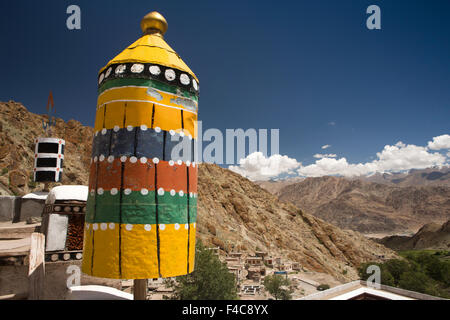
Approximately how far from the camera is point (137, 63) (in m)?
4.34

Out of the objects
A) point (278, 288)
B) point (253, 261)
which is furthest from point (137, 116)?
point (253, 261)

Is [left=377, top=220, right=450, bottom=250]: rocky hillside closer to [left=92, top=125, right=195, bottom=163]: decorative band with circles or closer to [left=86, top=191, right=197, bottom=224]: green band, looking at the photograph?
[left=86, top=191, right=197, bottom=224]: green band

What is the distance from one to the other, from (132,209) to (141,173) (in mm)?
542

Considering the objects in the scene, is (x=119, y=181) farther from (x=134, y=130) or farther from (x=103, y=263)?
(x=103, y=263)

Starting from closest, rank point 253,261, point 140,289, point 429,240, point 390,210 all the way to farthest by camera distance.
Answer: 1. point 140,289
2. point 253,261
3. point 429,240
4. point 390,210

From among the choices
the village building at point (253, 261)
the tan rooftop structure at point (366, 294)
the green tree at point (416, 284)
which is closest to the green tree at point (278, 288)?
the village building at point (253, 261)

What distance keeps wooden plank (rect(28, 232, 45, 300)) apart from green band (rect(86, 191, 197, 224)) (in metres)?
1.67

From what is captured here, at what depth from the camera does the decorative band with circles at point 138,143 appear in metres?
4.11

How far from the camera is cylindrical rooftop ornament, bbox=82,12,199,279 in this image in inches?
158

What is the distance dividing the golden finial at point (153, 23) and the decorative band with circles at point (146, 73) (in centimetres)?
131

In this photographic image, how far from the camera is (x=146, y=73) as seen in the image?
169 inches

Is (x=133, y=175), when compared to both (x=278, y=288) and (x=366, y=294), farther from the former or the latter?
(x=278, y=288)

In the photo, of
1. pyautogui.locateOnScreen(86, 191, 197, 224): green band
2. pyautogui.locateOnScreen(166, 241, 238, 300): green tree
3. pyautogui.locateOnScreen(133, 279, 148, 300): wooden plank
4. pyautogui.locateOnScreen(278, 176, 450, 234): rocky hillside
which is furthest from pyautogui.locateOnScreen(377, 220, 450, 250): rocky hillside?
pyautogui.locateOnScreen(86, 191, 197, 224): green band

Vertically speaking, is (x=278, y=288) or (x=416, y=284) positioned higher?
(x=278, y=288)
